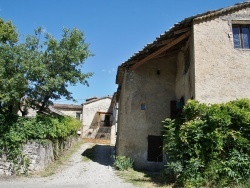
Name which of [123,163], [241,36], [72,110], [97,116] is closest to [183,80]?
[241,36]

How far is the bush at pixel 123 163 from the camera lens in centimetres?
1280

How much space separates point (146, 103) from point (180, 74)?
2.47 m

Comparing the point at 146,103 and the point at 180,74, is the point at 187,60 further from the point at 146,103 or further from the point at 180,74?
the point at 146,103

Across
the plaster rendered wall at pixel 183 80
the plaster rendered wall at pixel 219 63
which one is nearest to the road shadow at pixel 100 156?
the plaster rendered wall at pixel 183 80

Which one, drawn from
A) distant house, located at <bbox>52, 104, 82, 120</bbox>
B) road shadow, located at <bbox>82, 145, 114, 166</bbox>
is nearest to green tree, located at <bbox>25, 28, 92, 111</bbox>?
road shadow, located at <bbox>82, 145, 114, 166</bbox>

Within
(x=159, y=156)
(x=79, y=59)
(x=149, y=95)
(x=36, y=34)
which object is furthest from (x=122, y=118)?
(x=36, y=34)

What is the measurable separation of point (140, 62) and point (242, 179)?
781cm

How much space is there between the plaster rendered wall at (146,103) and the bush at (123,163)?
0.42 meters

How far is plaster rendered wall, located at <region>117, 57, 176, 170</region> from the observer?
1367 centimetres

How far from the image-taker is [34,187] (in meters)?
9.16

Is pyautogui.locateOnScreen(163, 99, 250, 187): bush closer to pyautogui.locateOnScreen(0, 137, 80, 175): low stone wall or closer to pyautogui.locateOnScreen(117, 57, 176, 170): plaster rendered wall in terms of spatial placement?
pyautogui.locateOnScreen(117, 57, 176, 170): plaster rendered wall

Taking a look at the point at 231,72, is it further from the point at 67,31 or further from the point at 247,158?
the point at 67,31

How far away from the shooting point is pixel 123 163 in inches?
508

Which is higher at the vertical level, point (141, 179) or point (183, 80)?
point (183, 80)
